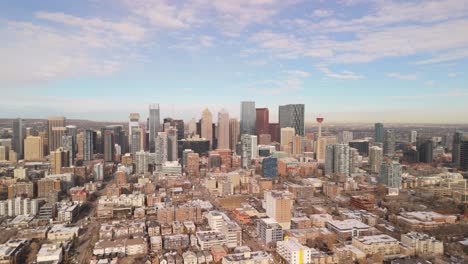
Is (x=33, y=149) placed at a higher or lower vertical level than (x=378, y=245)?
higher

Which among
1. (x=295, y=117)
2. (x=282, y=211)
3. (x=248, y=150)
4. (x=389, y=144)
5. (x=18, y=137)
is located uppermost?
(x=295, y=117)

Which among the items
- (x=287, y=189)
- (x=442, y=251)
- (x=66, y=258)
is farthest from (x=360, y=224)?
(x=66, y=258)

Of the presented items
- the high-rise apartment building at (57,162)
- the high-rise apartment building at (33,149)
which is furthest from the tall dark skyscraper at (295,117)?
the high-rise apartment building at (33,149)

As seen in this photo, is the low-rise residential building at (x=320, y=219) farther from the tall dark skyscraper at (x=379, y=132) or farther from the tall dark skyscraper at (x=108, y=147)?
the tall dark skyscraper at (x=379, y=132)

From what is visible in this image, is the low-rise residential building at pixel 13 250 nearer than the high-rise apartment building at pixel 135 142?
Yes

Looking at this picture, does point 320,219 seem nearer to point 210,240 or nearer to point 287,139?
point 210,240

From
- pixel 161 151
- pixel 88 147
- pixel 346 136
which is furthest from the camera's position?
pixel 346 136

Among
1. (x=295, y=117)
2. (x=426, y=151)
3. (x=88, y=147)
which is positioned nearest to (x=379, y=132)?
(x=426, y=151)
